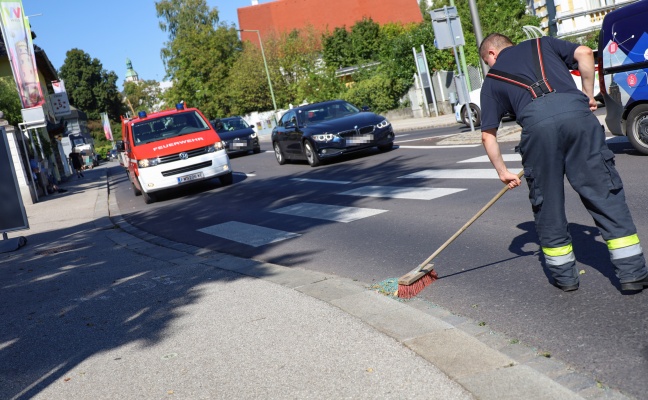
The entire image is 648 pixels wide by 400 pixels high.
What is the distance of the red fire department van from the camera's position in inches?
693

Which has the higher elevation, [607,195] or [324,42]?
[324,42]

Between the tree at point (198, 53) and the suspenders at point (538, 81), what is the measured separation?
7637cm

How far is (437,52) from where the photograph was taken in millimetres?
39281

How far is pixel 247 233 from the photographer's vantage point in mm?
10805

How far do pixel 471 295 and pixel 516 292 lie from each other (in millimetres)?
319

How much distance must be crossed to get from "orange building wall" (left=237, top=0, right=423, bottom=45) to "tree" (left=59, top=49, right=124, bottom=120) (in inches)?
1519

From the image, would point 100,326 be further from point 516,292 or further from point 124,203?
point 124,203

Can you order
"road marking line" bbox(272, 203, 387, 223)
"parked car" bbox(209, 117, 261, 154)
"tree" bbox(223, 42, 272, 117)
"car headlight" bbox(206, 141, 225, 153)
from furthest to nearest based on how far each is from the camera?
"tree" bbox(223, 42, 272, 117), "parked car" bbox(209, 117, 261, 154), "car headlight" bbox(206, 141, 225, 153), "road marking line" bbox(272, 203, 387, 223)

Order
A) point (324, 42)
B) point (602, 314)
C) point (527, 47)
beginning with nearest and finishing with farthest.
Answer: point (602, 314) → point (527, 47) → point (324, 42)

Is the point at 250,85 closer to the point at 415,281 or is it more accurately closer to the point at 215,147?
the point at 215,147

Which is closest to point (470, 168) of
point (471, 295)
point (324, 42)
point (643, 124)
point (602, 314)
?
point (643, 124)

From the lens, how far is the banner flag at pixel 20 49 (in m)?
26.3

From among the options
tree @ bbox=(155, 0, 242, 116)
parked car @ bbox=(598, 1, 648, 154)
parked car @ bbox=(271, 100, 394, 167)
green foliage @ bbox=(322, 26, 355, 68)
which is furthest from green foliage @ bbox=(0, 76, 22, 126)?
tree @ bbox=(155, 0, 242, 116)

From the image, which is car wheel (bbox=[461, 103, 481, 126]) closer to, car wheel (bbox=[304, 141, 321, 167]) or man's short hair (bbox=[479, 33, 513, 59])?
car wheel (bbox=[304, 141, 321, 167])
